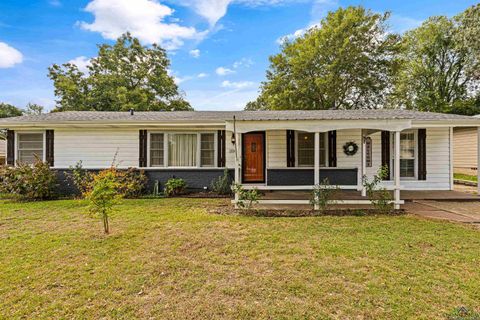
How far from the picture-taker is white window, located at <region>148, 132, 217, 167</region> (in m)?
9.14

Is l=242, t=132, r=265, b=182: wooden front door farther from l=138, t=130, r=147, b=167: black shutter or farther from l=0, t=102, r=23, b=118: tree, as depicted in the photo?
l=0, t=102, r=23, b=118: tree

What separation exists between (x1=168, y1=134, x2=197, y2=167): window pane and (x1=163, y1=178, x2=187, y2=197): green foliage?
78 centimetres

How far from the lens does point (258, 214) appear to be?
19.6 feet

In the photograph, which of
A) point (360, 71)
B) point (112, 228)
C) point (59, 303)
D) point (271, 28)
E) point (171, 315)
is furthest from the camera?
point (360, 71)

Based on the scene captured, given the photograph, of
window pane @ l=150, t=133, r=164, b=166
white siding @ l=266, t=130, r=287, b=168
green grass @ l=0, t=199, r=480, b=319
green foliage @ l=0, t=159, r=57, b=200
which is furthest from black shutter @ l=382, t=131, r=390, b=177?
green foliage @ l=0, t=159, r=57, b=200

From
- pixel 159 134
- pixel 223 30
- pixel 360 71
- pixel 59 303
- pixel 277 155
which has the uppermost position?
pixel 223 30

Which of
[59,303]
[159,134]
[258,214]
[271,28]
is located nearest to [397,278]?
[258,214]

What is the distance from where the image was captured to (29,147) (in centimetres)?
892

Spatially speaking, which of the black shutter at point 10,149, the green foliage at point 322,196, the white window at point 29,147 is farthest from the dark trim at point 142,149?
the green foliage at point 322,196

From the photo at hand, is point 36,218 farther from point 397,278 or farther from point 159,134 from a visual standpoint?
point 397,278

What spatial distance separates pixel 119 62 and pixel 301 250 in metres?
24.9

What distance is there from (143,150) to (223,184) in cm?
333

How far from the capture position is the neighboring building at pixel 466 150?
13.7 metres

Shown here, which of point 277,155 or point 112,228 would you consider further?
point 277,155
